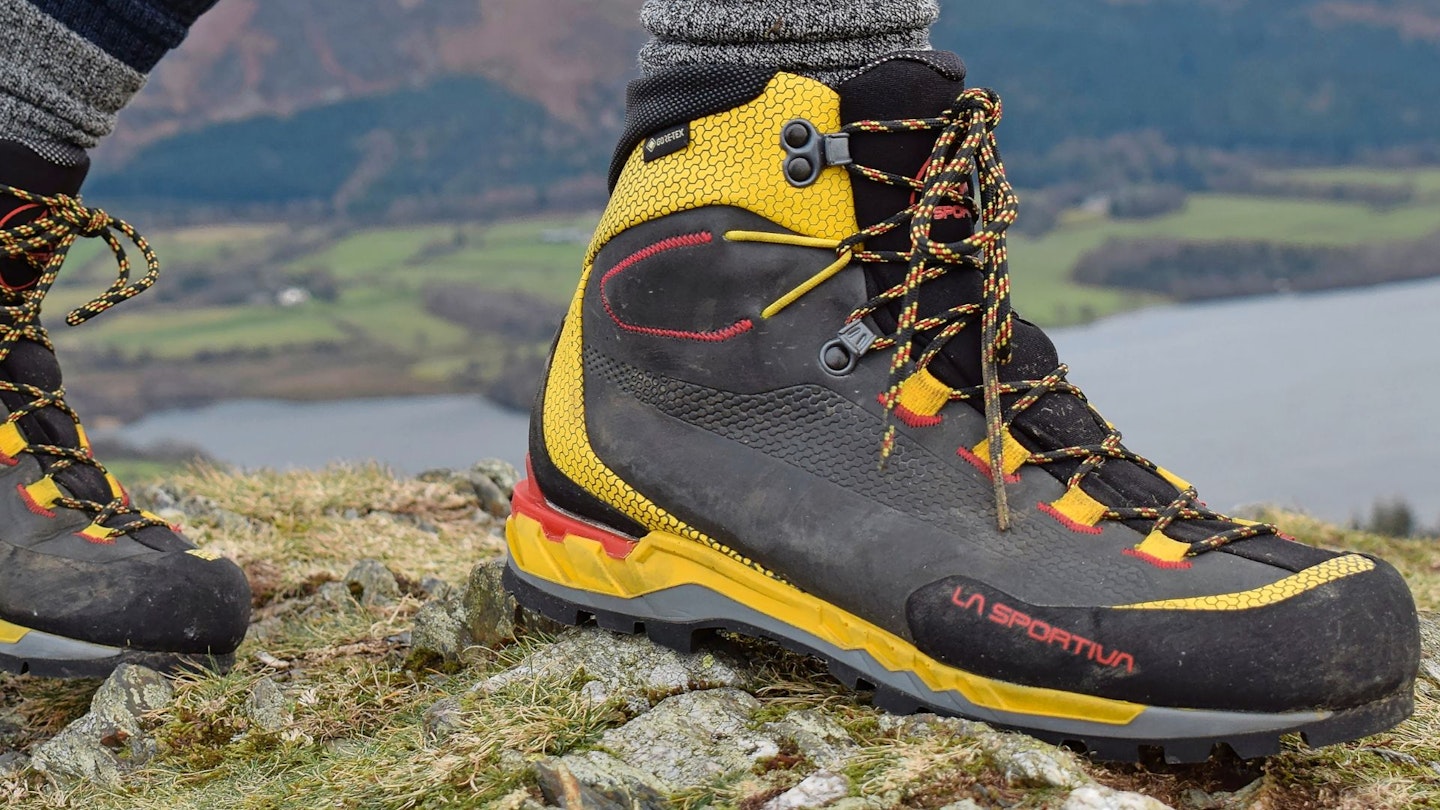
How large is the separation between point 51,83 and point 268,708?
1.62m

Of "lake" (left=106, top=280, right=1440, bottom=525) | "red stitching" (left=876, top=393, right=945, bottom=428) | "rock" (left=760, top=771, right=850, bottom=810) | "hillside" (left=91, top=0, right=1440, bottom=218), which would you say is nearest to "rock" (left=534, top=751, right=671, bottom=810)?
"rock" (left=760, top=771, right=850, bottom=810)

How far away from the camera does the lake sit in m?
20.2

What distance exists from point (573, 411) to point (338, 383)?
125 feet

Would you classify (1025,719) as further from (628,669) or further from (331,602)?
(331,602)

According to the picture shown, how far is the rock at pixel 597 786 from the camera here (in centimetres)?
202

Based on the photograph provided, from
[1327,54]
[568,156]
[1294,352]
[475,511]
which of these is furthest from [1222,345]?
[1327,54]

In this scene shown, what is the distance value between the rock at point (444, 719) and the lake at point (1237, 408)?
481 inches

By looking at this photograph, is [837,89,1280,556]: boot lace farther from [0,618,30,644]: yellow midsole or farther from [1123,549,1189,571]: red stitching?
[0,618,30,644]: yellow midsole

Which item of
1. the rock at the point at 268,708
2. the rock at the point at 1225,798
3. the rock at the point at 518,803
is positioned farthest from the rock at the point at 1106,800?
the rock at the point at 268,708

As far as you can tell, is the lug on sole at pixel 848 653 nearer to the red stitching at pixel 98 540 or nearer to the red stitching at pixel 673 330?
the red stitching at pixel 673 330

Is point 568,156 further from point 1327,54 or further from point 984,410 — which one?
point 984,410

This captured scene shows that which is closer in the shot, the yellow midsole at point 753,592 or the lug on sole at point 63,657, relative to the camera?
the yellow midsole at point 753,592

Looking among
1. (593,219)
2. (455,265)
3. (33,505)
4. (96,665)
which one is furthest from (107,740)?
(455,265)

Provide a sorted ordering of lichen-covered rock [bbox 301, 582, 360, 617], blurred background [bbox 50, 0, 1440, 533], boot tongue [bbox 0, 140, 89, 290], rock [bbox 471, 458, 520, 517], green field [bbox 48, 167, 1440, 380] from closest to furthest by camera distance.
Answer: boot tongue [bbox 0, 140, 89, 290], lichen-covered rock [bbox 301, 582, 360, 617], rock [bbox 471, 458, 520, 517], blurred background [bbox 50, 0, 1440, 533], green field [bbox 48, 167, 1440, 380]
